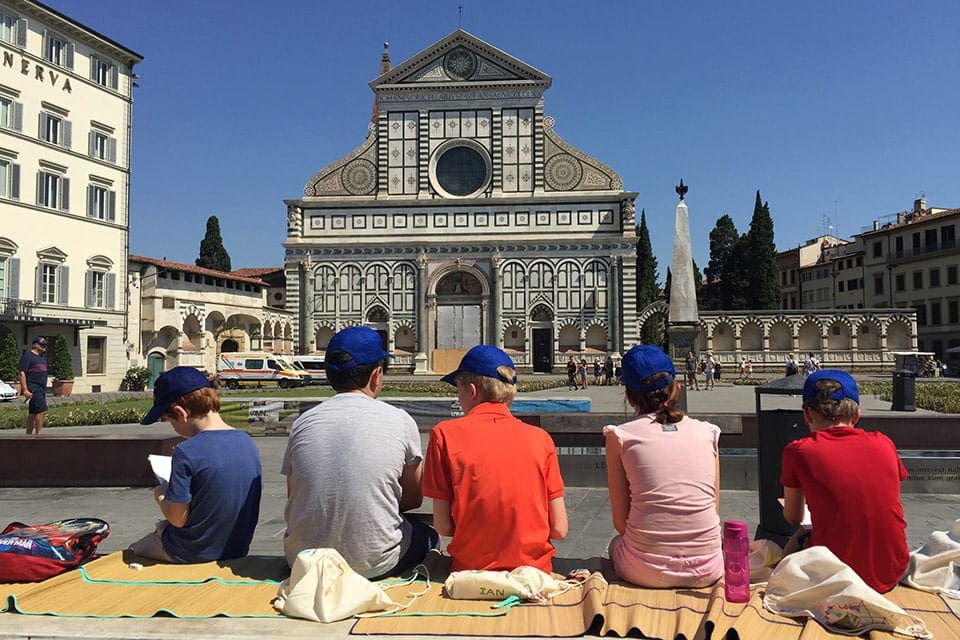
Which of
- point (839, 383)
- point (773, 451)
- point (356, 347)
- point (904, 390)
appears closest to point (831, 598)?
point (839, 383)

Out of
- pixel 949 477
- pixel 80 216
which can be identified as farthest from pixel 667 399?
pixel 80 216

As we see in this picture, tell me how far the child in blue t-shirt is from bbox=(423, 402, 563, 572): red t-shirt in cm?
116

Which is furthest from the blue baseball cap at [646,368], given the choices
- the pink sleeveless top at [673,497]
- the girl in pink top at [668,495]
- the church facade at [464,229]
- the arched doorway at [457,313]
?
the arched doorway at [457,313]

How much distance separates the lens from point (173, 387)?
13.5ft

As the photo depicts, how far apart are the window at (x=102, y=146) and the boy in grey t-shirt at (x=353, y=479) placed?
1394 inches

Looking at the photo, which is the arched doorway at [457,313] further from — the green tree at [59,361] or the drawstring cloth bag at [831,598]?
the drawstring cloth bag at [831,598]

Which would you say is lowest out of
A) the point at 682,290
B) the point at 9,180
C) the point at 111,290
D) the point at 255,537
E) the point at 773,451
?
the point at 255,537

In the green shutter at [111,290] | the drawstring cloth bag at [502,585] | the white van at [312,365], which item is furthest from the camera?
the white van at [312,365]

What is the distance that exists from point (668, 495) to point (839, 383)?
4.06 feet

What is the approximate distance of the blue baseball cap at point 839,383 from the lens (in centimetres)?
392

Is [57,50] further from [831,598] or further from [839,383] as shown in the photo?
[831,598]

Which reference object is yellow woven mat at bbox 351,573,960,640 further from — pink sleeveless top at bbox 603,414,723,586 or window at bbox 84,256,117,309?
window at bbox 84,256,117,309

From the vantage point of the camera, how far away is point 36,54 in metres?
31.1

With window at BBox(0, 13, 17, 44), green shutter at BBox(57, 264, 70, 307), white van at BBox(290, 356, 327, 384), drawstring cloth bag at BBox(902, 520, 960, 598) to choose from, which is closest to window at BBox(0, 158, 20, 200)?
green shutter at BBox(57, 264, 70, 307)
